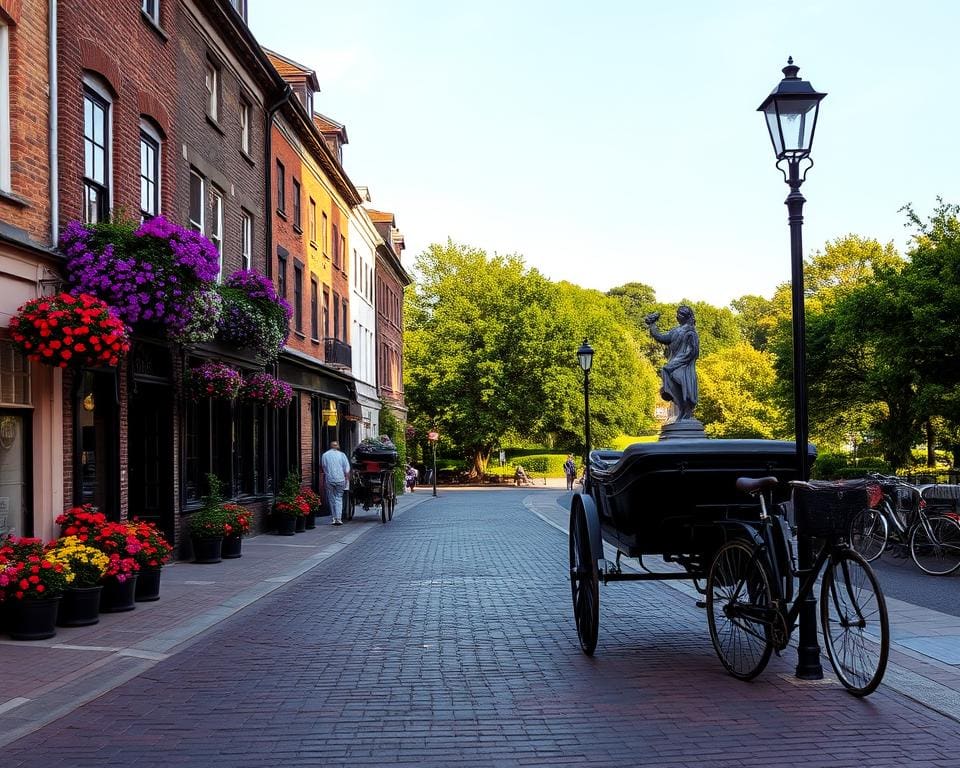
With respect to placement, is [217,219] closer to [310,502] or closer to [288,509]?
[288,509]

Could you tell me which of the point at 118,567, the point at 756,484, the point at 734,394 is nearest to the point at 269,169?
the point at 118,567

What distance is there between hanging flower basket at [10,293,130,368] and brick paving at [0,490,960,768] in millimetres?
2958

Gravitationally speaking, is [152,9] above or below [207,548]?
above

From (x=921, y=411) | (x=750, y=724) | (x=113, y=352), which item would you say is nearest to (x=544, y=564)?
(x=113, y=352)

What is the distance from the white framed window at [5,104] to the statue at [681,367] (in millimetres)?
7728

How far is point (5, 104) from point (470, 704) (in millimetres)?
8180

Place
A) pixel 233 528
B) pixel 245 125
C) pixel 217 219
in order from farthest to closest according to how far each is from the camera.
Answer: pixel 245 125 < pixel 217 219 < pixel 233 528

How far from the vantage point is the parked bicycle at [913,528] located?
42.2 ft

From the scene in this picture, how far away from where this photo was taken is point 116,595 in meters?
10.1

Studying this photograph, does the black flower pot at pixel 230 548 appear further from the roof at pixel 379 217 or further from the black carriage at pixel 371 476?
the roof at pixel 379 217

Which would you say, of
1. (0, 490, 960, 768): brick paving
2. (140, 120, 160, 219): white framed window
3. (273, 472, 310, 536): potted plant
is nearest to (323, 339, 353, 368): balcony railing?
(273, 472, 310, 536): potted plant

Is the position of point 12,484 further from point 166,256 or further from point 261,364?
point 261,364

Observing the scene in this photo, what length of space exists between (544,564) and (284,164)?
14.7m

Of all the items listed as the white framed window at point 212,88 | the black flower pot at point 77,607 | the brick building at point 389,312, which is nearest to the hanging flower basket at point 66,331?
the black flower pot at point 77,607
